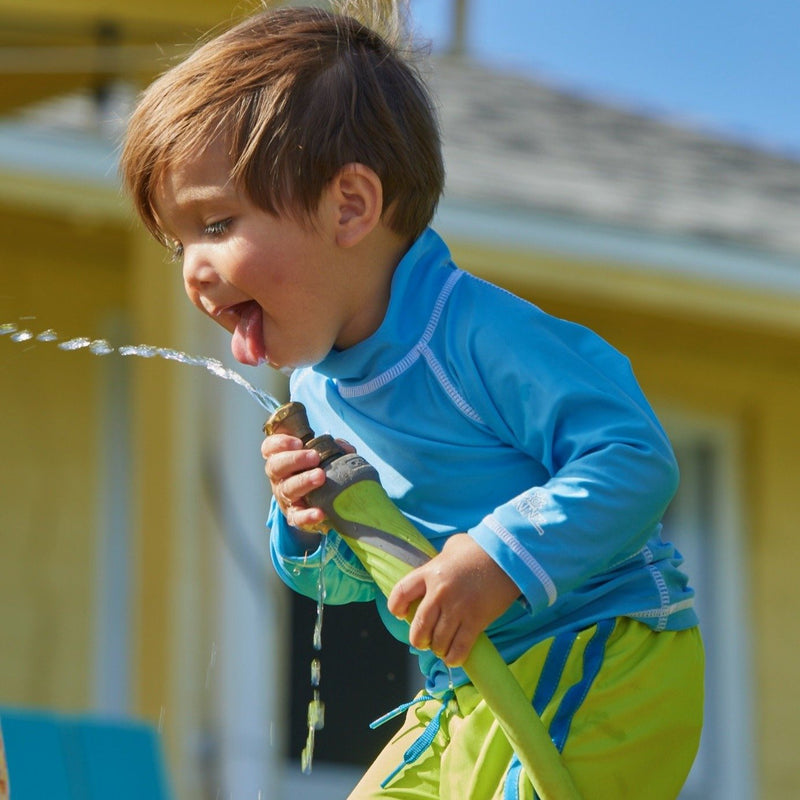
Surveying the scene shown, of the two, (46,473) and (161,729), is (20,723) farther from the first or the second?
(46,473)

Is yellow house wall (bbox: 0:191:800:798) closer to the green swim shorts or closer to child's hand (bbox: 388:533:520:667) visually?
the green swim shorts

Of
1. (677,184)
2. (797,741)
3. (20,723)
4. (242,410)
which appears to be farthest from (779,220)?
(20,723)

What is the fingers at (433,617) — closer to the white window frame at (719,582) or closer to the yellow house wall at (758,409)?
the yellow house wall at (758,409)

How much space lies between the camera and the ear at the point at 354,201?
273 centimetres

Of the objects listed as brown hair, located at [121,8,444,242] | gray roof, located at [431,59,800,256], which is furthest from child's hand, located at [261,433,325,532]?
gray roof, located at [431,59,800,256]

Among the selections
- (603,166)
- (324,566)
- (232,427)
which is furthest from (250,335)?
(603,166)

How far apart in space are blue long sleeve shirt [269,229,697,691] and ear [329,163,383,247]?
88 mm

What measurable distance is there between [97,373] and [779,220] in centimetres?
302

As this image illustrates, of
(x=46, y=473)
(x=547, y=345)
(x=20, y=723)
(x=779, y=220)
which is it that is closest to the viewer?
(x=547, y=345)

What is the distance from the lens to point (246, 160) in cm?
264

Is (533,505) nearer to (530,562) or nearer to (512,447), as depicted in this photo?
(530,562)

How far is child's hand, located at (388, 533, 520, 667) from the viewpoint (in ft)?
7.97

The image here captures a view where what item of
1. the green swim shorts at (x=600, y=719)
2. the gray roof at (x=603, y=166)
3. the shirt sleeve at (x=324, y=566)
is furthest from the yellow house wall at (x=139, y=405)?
the green swim shorts at (x=600, y=719)

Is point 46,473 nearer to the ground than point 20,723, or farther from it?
nearer to the ground
